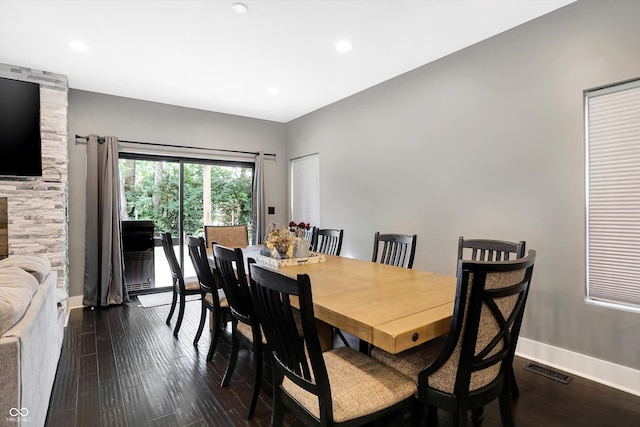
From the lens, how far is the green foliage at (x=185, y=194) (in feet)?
15.6

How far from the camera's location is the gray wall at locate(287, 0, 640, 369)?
2352mm

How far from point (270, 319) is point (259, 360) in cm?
70

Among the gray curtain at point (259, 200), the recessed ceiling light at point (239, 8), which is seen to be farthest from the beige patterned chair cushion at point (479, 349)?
the gray curtain at point (259, 200)

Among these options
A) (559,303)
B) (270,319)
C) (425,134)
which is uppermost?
(425,134)

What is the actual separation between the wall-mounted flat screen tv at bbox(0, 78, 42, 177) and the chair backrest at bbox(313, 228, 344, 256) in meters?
3.09

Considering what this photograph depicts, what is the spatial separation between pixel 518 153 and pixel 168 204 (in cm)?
456

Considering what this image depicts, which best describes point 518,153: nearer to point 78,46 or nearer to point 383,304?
point 383,304

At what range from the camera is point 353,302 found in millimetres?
1595

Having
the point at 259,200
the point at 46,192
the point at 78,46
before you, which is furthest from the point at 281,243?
the point at 259,200

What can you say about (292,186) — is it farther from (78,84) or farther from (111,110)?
(78,84)

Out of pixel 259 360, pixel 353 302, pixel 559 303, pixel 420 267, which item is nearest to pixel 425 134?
pixel 420 267

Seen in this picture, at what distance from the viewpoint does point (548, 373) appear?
2.45 metres

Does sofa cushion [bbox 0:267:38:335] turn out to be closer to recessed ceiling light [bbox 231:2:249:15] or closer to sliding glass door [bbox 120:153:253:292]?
recessed ceiling light [bbox 231:2:249:15]

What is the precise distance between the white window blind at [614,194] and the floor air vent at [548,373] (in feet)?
2.00
